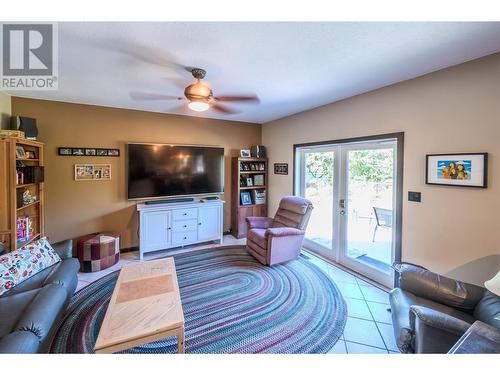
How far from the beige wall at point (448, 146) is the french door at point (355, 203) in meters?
0.26

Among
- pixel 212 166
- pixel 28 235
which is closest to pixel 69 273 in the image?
pixel 28 235

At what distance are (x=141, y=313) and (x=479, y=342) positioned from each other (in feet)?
6.51

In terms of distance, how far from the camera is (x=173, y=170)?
12.9 ft

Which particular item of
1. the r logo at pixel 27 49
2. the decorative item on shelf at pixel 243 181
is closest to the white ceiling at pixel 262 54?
the r logo at pixel 27 49

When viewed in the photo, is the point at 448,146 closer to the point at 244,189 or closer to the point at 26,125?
the point at 244,189

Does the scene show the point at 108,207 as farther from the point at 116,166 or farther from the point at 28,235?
the point at 28,235

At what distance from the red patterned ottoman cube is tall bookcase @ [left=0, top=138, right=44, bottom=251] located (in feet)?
1.88

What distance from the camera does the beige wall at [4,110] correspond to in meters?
2.79

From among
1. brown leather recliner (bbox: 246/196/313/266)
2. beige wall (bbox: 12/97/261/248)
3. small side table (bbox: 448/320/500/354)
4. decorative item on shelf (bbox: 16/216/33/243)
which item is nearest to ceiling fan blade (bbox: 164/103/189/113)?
beige wall (bbox: 12/97/261/248)

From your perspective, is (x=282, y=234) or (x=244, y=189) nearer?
(x=282, y=234)

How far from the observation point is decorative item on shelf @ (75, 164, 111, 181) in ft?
11.1

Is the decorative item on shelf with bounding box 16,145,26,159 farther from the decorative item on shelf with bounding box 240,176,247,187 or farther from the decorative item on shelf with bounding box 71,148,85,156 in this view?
the decorative item on shelf with bounding box 240,176,247,187

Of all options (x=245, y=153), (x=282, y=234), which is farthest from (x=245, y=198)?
(x=282, y=234)
